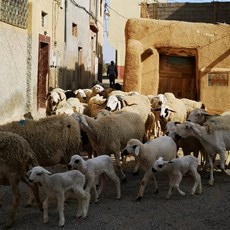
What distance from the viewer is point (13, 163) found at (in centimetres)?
529

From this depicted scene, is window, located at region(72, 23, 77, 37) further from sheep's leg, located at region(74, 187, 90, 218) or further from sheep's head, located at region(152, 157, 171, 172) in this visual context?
sheep's leg, located at region(74, 187, 90, 218)

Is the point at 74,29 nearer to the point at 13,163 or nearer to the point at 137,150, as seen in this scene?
the point at 137,150

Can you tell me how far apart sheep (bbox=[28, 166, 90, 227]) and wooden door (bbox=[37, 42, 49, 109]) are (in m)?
9.08

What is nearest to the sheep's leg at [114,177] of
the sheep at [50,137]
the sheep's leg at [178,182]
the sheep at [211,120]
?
the sheep at [50,137]

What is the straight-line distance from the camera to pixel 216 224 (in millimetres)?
5426

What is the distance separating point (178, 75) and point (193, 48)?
56.9 inches

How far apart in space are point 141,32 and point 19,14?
164 inches

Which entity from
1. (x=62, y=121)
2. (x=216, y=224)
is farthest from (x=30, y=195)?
(x=216, y=224)

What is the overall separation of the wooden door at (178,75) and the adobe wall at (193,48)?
104 centimetres

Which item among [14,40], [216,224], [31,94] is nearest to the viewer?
[216,224]

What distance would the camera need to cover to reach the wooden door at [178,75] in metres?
15.3

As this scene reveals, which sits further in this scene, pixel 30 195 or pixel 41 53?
pixel 41 53

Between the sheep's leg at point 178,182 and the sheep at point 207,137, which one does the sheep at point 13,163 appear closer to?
the sheep's leg at point 178,182

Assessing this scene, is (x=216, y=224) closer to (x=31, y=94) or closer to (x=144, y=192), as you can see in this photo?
(x=144, y=192)
